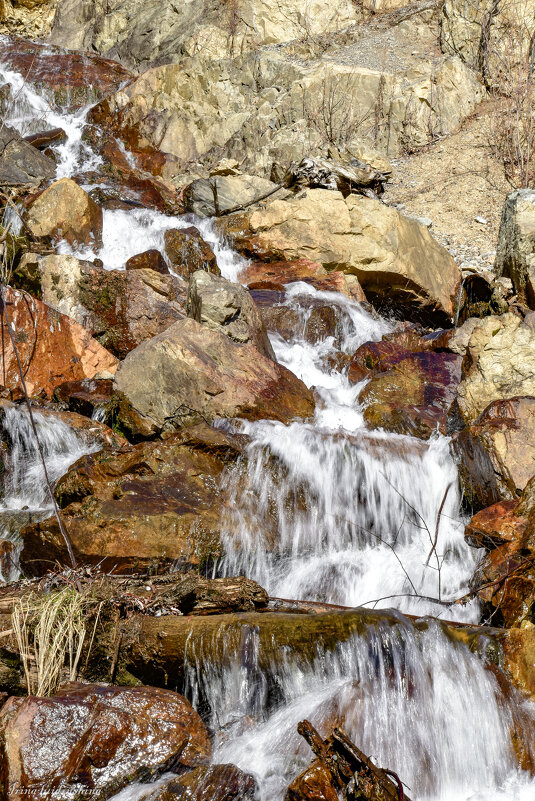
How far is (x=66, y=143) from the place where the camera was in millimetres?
13961

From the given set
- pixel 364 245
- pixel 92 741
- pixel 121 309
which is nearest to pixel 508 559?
pixel 92 741

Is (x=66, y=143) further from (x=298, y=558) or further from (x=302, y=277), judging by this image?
(x=298, y=558)

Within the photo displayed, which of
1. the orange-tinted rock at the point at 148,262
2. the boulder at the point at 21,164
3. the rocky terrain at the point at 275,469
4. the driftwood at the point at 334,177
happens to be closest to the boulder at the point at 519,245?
the rocky terrain at the point at 275,469

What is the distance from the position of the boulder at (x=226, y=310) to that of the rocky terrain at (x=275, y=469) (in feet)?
0.11

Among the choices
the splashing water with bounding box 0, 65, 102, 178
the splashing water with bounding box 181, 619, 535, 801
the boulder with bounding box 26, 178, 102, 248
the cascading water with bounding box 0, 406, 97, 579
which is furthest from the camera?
the splashing water with bounding box 0, 65, 102, 178

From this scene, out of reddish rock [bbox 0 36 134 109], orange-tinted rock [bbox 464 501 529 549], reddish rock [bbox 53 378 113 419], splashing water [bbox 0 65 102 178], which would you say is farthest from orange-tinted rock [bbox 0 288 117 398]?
reddish rock [bbox 0 36 134 109]

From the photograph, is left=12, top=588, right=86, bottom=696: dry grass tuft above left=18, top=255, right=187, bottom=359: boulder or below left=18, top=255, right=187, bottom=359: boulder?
below

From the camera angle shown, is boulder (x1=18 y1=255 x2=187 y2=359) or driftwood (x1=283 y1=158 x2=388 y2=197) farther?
driftwood (x1=283 y1=158 x2=388 y2=197)

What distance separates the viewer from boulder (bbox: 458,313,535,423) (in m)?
5.64

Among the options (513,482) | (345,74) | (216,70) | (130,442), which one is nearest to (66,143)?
(216,70)

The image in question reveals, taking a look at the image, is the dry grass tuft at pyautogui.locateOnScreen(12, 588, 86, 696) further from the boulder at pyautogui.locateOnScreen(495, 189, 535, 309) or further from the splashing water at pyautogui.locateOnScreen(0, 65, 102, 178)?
the splashing water at pyautogui.locateOnScreen(0, 65, 102, 178)

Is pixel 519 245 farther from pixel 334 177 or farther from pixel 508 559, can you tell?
pixel 508 559

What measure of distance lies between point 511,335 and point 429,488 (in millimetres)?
1616

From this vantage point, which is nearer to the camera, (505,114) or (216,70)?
(505,114)
